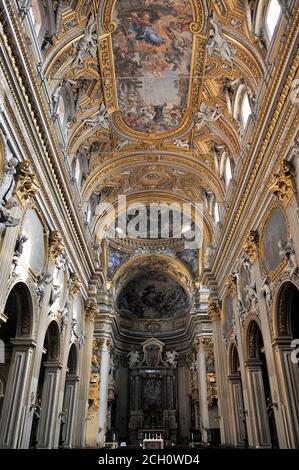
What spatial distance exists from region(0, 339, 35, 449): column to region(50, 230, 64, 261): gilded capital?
125 inches

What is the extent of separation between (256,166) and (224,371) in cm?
1004

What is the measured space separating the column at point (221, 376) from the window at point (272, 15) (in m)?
12.1

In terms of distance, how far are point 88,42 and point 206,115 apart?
5.62 m

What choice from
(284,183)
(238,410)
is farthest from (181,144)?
(238,410)

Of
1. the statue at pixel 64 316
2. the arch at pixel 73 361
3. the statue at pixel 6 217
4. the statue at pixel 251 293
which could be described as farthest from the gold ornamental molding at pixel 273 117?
the arch at pixel 73 361

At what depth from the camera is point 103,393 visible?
23.0 m

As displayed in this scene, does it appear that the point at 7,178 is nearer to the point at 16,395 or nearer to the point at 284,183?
the point at 16,395

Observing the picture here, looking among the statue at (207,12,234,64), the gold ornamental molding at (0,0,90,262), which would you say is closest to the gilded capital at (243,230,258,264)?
the statue at (207,12,234,64)

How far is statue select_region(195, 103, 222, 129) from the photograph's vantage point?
15.3 meters

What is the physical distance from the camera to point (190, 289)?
90.4 feet

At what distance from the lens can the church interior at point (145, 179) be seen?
9.50m

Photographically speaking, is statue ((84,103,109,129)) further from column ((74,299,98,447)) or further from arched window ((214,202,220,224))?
column ((74,299,98,447))

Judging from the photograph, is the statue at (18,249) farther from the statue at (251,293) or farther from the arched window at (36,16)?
the statue at (251,293)

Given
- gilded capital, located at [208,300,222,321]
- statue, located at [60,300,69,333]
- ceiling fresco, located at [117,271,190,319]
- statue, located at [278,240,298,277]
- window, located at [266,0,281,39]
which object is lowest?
statue, located at [278,240,298,277]
